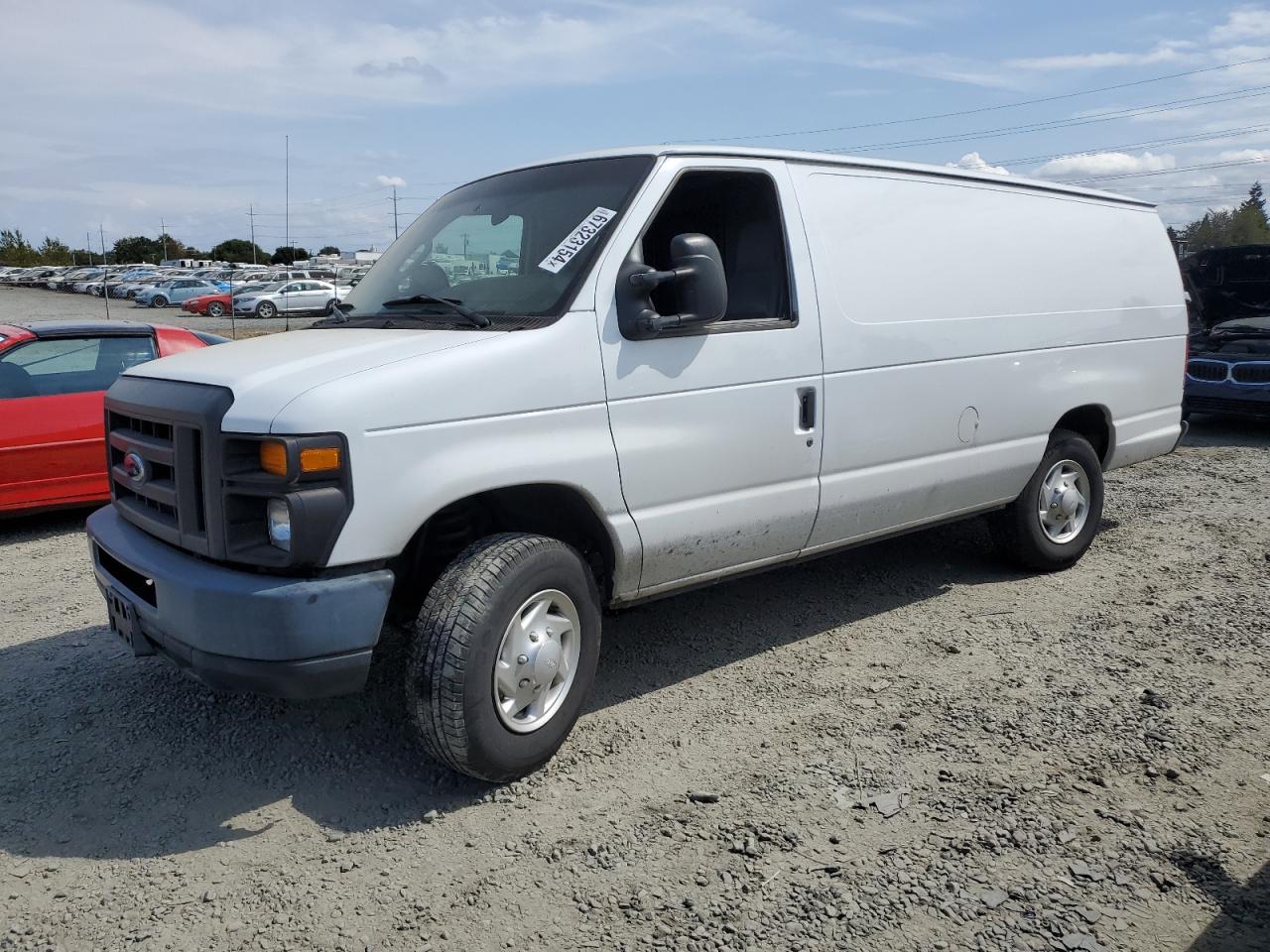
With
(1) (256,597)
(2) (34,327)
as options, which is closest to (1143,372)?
(1) (256,597)

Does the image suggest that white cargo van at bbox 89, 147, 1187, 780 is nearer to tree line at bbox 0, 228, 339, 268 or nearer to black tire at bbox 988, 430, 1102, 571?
black tire at bbox 988, 430, 1102, 571

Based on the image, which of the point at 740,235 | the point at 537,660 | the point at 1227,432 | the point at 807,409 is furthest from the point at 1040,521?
the point at 1227,432

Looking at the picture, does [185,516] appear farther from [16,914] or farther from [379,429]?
[16,914]

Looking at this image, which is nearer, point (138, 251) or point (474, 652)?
point (474, 652)

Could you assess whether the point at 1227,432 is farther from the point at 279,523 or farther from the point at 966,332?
the point at 279,523

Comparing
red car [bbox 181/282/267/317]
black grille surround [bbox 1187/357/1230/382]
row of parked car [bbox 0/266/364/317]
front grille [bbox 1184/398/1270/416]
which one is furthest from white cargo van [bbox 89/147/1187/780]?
red car [bbox 181/282/267/317]

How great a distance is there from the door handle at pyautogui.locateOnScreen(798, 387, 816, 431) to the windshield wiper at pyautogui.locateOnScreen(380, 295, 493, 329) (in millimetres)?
1373

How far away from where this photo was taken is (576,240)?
12.8ft

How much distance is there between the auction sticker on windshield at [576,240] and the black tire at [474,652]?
1.04 m

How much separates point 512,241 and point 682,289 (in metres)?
0.83

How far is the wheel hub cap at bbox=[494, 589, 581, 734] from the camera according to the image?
352 cm

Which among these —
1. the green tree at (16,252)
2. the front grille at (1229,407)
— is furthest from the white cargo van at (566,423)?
the green tree at (16,252)

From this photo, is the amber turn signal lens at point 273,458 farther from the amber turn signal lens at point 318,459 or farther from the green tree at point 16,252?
the green tree at point 16,252

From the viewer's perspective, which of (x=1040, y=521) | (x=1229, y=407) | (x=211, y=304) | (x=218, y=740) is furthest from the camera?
(x=211, y=304)
